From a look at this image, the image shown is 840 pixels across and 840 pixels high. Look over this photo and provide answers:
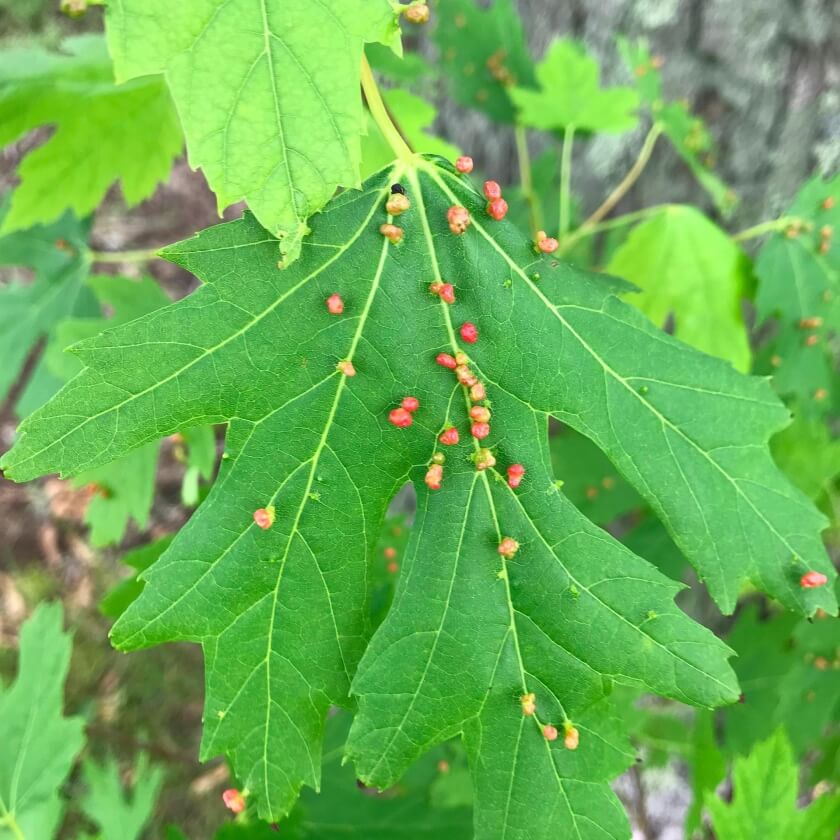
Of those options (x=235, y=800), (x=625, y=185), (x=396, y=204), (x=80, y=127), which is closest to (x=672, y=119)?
(x=625, y=185)

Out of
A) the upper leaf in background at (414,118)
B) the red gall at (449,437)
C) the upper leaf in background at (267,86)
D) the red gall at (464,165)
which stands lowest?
the red gall at (449,437)

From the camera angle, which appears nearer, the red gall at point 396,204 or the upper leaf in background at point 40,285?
the red gall at point 396,204

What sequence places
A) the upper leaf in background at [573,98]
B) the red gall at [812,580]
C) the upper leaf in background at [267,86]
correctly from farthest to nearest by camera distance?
the upper leaf in background at [573,98]
the red gall at [812,580]
the upper leaf in background at [267,86]

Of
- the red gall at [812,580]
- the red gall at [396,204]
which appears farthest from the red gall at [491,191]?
the red gall at [812,580]

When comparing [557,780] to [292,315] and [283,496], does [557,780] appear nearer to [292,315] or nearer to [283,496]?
[283,496]

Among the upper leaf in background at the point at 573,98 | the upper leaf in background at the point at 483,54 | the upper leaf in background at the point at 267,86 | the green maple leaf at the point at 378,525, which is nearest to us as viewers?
the upper leaf in background at the point at 267,86

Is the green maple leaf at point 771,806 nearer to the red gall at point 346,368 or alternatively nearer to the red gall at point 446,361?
the red gall at point 446,361

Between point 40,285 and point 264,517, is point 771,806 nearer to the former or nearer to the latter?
point 264,517
